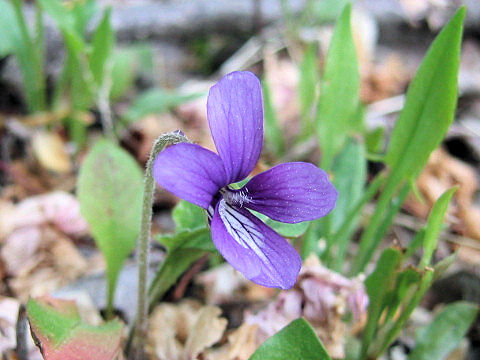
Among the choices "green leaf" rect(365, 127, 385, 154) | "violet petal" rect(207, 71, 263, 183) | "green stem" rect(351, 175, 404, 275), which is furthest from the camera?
"green leaf" rect(365, 127, 385, 154)

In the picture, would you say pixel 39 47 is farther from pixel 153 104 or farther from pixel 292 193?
pixel 292 193

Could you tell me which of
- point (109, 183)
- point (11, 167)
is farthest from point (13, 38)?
point (109, 183)

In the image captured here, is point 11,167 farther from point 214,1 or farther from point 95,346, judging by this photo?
point 214,1

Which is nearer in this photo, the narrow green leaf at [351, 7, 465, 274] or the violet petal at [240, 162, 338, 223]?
the violet petal at [240, 162, 338, 223]

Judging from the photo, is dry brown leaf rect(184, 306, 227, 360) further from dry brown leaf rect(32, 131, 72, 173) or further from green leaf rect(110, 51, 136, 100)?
green leaf rect(110, 51, 136, 100)

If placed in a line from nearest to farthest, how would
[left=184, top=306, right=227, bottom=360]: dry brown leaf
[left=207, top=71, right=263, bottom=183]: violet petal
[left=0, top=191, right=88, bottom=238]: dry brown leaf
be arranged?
[left=207, top=71, right=263, bottom=183]: violet petal
[left=184, top=306, right=227, bottom=360]: dry brown leaf
[left=0, top=191, right=88, bottom=238]: dry brown leaf

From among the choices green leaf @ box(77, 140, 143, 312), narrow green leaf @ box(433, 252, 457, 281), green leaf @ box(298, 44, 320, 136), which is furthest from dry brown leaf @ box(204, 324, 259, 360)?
green leaf @ box(298, 44, 320, 136)

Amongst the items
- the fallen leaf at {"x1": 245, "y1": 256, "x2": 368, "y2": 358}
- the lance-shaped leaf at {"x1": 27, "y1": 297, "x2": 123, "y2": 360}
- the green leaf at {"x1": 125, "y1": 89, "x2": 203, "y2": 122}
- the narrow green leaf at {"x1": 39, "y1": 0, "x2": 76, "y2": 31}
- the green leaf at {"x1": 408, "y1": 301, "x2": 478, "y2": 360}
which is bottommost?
the green leaf at {"x1": 408, "y1": 301, "x2": 478, "y2": 360}
